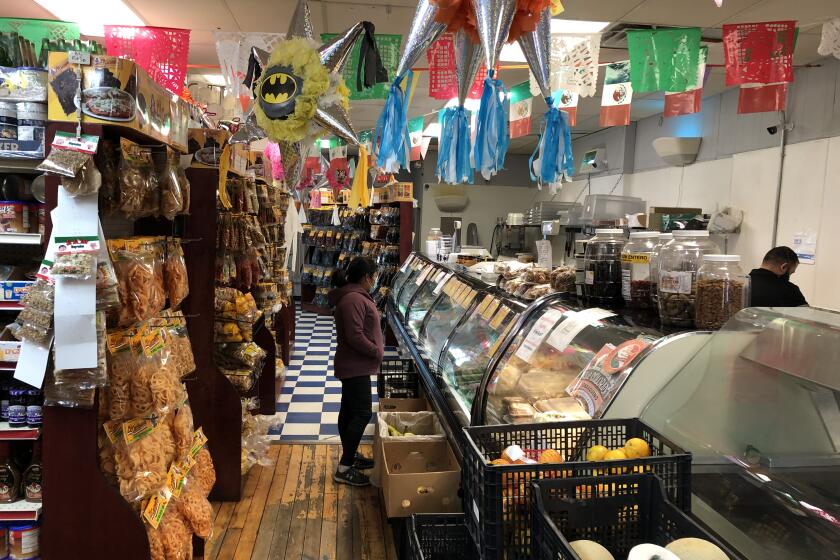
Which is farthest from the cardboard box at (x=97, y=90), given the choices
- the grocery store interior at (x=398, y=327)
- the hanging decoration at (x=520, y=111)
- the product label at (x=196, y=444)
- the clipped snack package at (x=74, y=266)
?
the hanging decoration at (x=520, y=111)

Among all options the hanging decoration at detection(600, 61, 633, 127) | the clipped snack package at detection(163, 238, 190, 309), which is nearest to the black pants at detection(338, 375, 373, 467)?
the clipped snack package at detection(163, 238, 190, 309)

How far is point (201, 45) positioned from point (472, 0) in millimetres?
5024

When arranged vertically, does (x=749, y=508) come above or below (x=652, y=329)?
below

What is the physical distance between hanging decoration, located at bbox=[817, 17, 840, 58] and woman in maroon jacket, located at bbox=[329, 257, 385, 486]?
12.2ft

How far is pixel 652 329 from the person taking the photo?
1.99m

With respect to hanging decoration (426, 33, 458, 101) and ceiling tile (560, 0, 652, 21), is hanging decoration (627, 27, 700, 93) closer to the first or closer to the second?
ceiling tile (560, 0, 652, 21)

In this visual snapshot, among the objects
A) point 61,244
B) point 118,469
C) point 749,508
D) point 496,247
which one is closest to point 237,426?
point 118,469

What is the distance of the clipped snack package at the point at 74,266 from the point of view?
2162mm

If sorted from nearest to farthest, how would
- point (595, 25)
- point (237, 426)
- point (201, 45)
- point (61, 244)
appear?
1. point (61, 244)
2. point (237, 426)
3. point (595, 25)
4. point (201, 45)

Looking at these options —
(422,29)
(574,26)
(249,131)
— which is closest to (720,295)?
(422,29)

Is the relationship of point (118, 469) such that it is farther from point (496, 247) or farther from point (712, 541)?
point (496, 247)

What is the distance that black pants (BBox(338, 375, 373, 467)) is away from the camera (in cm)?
420

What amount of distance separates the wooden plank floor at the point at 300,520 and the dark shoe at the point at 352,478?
4 cm

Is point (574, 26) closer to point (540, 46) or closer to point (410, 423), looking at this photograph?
point (540, 46)
